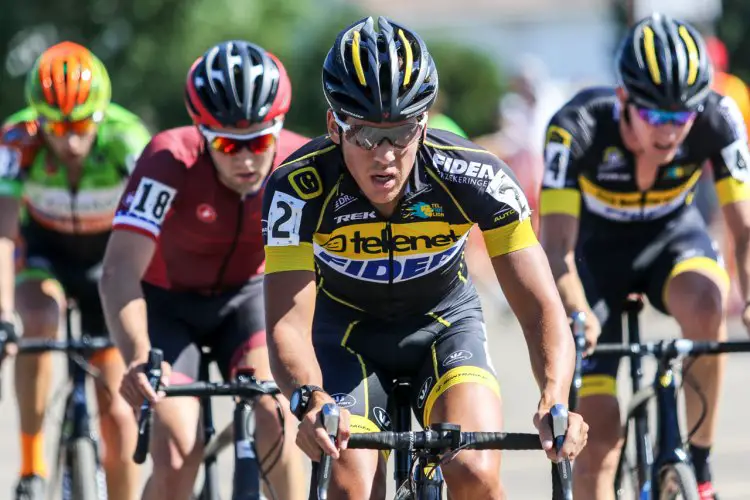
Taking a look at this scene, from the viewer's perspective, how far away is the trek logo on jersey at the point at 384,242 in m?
5.51

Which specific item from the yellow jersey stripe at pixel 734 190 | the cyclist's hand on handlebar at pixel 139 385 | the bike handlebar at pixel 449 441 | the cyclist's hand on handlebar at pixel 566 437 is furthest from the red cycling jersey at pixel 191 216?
the cyclist's hand on handlebar at pixel 566 437

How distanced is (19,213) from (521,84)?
10538 millimetres

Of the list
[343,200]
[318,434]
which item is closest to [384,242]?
[343,200]

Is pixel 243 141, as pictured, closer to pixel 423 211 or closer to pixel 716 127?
pixel 423 211

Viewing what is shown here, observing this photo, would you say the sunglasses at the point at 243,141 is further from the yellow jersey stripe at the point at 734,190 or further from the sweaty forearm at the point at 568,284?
the yellow jersey stripe at the point at 734,190

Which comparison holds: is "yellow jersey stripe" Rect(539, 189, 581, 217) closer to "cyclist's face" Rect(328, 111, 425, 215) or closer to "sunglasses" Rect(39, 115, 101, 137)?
"cyclist's face" Rect(328, 111, 425, 215)

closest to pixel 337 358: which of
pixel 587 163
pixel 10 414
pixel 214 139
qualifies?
pixel 214 139

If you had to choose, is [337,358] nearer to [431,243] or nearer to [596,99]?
[431,243]

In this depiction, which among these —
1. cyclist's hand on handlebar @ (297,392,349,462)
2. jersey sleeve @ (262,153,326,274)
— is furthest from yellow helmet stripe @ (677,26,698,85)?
cyclist's hand on handlebar @ (297,392,349,462)

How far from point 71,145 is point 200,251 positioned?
1529mm

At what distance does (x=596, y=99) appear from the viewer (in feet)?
24.0

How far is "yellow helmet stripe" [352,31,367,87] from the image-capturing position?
5133 millimetres

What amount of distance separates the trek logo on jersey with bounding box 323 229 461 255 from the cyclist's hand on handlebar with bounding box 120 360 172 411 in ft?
3.19

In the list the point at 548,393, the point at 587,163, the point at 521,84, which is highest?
the point at 521,84
